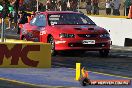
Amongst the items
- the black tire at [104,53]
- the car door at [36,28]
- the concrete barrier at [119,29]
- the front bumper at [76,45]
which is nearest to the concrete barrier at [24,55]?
the front bumper at [76,45]

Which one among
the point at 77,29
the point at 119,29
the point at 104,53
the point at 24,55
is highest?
the point at 77,29

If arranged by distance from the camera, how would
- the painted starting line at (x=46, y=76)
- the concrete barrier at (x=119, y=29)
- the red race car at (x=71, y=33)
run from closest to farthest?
the painted starting line at (x=46, y=76) < the red race car at (x=71, y=33) < the concrete barrier at (x=119, y=29)

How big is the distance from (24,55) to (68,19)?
4.89 m

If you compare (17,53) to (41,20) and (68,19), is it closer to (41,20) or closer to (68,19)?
(68,19)

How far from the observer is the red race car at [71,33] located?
16.5 m

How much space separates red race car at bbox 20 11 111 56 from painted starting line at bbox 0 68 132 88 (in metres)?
3.73

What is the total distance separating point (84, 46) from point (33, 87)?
6972mm

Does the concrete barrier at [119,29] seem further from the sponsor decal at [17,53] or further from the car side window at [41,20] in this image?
the sponsor decal at [17,53]

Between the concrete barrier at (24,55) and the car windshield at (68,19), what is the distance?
4.36 metres

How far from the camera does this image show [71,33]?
16.5 m

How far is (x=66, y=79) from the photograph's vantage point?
10867mm

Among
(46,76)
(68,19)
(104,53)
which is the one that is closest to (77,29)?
(68,19)

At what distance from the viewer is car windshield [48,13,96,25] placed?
17416mm

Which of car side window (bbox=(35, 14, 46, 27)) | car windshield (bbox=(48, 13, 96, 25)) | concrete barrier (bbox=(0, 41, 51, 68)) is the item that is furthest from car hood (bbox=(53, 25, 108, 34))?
concrete barrier (bbox=(0, 41, 51, 68))
